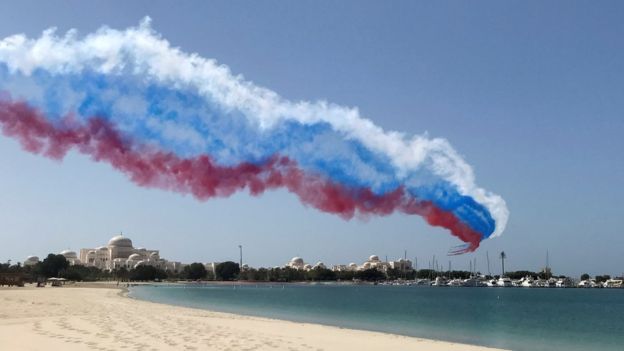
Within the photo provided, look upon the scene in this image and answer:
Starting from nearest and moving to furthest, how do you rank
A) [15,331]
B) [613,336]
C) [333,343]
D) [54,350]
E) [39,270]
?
[54,350] → [15,331] → [333,343] → [613,336] → [39,270]

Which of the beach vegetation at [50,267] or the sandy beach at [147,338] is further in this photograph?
the beach vegetation at [50,267]

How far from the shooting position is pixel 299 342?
25688 mm

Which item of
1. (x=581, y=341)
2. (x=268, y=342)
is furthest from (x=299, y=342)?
(x=581, y=341)

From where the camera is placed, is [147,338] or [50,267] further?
[50,267]

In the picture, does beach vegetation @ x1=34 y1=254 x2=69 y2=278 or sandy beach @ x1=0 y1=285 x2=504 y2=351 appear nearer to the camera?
sandy beach @ x1=0 y1=285 x2=504 y2=351

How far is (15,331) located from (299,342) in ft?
37.3

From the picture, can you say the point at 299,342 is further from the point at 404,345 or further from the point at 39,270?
the point at 39,270

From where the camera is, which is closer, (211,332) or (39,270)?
(211,332)

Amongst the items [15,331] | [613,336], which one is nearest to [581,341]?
[613,336]

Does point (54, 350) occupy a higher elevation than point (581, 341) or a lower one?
higher

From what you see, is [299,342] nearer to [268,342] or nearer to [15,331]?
[268,342]

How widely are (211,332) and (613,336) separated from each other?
111 feet

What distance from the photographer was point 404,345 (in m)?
27.7

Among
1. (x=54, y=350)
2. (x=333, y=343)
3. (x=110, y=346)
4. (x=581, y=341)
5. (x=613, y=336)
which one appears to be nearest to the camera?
(x=54, y=350)
